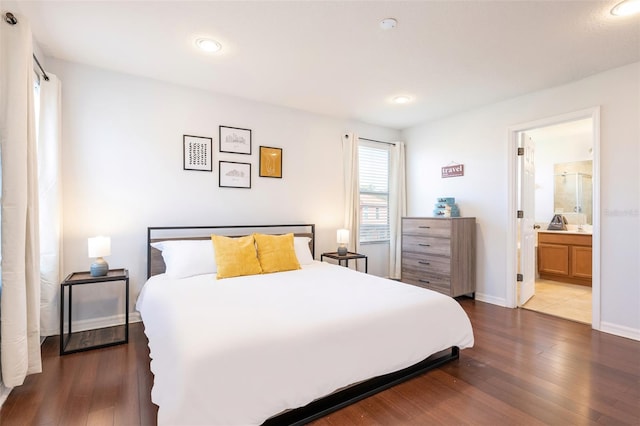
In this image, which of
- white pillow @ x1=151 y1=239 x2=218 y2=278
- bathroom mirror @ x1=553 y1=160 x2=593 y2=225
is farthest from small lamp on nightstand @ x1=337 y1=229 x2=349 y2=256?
bathroom mirror @ x1=553 y1=160 x2=593 y2=225

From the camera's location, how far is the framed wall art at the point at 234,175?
365cm

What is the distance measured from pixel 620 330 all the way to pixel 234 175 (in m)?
4.16

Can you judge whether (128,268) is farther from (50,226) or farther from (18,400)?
(18,400)

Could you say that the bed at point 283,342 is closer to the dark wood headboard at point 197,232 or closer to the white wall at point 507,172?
the dark wood headboard at point 197,232

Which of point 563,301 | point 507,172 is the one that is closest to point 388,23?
point 507,172

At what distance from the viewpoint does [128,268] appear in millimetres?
3166

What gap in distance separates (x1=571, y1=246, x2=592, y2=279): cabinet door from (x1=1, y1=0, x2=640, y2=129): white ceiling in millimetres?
2853

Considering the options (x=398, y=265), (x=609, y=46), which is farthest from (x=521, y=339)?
(x=609, y=46)

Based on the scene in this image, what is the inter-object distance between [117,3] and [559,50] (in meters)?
3.33

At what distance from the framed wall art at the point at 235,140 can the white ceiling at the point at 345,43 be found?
Answer: 0.45 meters

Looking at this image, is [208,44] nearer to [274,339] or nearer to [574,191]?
[274,339]

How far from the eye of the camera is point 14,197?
5.98ft

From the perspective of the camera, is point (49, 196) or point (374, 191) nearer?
point (49, 196)

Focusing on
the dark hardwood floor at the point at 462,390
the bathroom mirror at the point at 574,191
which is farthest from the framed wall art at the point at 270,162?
the bathroom mirror at the point at 574,191
